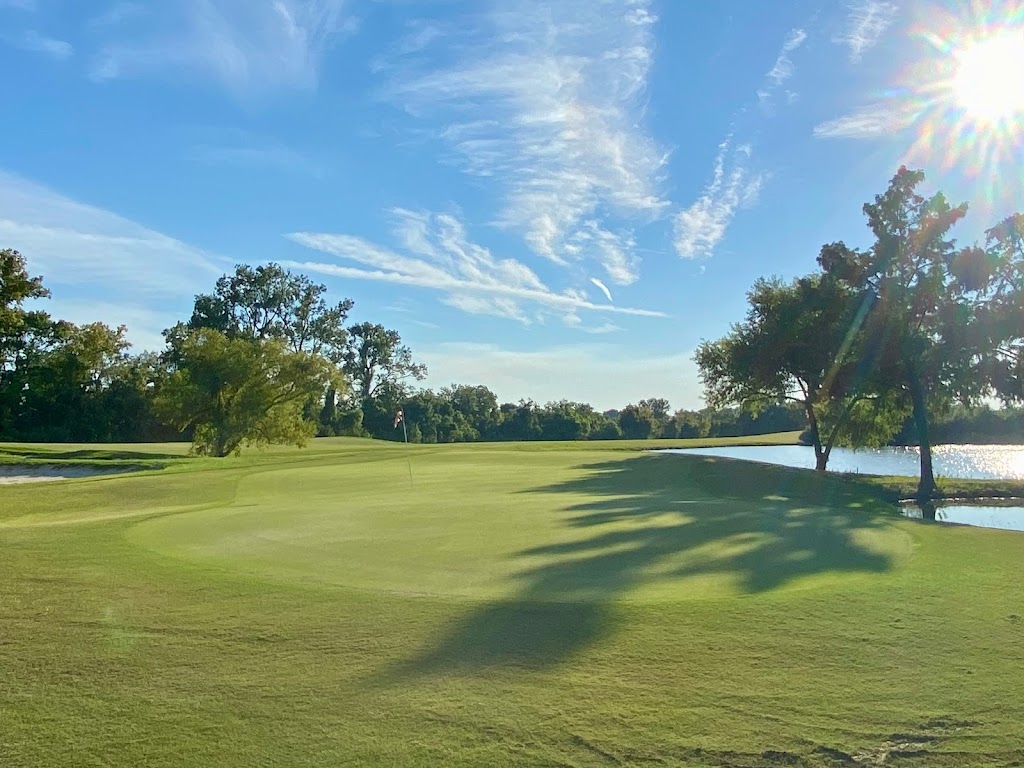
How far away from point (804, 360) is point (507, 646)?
90.9 feet

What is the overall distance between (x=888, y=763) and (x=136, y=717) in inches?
160

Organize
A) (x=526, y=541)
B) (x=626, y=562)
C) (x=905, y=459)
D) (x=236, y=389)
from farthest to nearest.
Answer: (x=905, y=459) < (x=236, y=389) < (x=526, y=541) < (x=626, y=562)

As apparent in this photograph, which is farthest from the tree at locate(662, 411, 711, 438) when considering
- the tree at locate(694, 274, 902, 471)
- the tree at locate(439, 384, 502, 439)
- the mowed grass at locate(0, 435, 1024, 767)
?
the mowed grass at locate(0, 435, 1024, 767)

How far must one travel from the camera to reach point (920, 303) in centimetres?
2555

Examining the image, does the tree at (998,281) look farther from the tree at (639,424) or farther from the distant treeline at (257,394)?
the tree at (639,424)

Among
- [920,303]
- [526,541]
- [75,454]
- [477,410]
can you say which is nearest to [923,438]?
[920,303]

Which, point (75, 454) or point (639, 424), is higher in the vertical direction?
point (639, 424)

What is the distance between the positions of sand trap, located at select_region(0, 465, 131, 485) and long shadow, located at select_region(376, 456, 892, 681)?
1739 cm

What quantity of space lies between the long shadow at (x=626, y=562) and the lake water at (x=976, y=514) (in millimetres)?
7455

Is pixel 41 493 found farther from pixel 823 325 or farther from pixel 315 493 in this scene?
pixel 823 325

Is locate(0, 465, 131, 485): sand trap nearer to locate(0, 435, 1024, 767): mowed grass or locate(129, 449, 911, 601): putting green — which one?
locate(129, 449, 911, 601): putting green

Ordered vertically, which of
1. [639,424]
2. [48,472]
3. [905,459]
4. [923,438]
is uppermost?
[639,424]

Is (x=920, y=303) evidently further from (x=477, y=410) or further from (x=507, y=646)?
(x=477, y=410)

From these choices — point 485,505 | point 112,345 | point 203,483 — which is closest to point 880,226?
point 485,505
